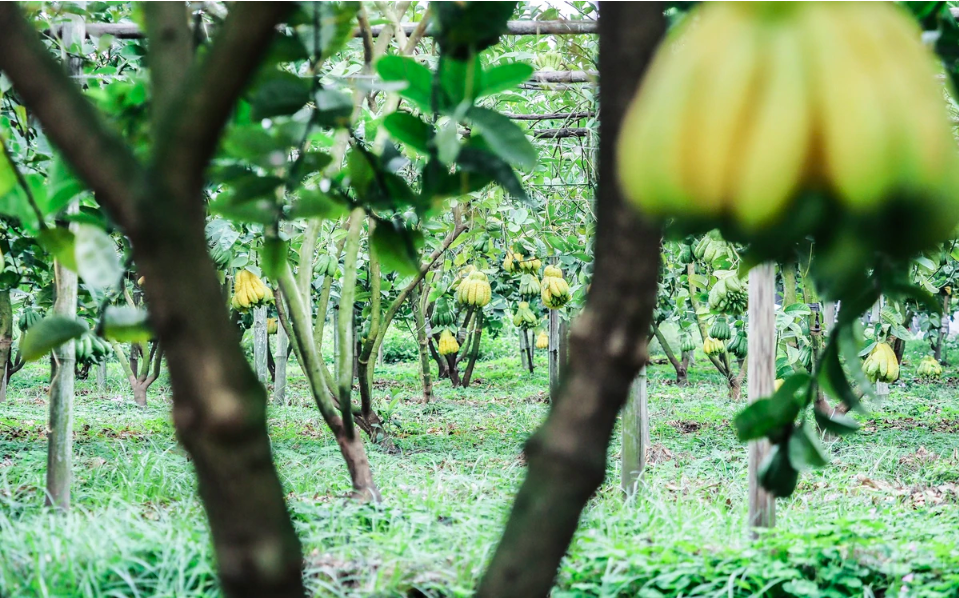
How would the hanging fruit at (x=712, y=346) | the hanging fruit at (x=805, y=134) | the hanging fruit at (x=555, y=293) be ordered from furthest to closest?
1. the hanging fruit at (x=712, y=346)
2. the hanging fruit at (x=555, y=293)
3. the hanging fruit at (x=805, y=134)

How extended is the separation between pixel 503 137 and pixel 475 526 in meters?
1.90

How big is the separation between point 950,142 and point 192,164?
13.6 inches

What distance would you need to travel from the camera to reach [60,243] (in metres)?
0.72

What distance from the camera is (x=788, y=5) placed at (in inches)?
12.3

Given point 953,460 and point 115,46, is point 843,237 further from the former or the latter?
point 953,460

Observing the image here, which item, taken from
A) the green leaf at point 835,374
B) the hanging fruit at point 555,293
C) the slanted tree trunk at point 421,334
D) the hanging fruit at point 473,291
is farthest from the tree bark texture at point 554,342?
the green leaf at point 835,374

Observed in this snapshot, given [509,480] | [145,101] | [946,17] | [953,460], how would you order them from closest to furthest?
[946,17]
[145,101]
[509,480]
[953,460]

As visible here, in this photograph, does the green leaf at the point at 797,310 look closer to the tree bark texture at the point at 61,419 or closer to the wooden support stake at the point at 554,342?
the wooden support stake at the point at 554,342

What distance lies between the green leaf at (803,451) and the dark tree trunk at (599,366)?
235mm

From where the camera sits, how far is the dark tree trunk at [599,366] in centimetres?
36

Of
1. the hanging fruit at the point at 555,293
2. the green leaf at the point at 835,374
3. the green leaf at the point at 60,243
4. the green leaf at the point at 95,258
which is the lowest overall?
the green leaf at the point at 835,374

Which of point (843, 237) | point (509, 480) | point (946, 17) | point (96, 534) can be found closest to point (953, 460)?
point (509, 480)

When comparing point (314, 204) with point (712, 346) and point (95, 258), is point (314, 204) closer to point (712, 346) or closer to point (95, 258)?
point (95, 258)

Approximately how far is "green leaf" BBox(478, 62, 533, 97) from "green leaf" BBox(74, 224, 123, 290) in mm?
322
